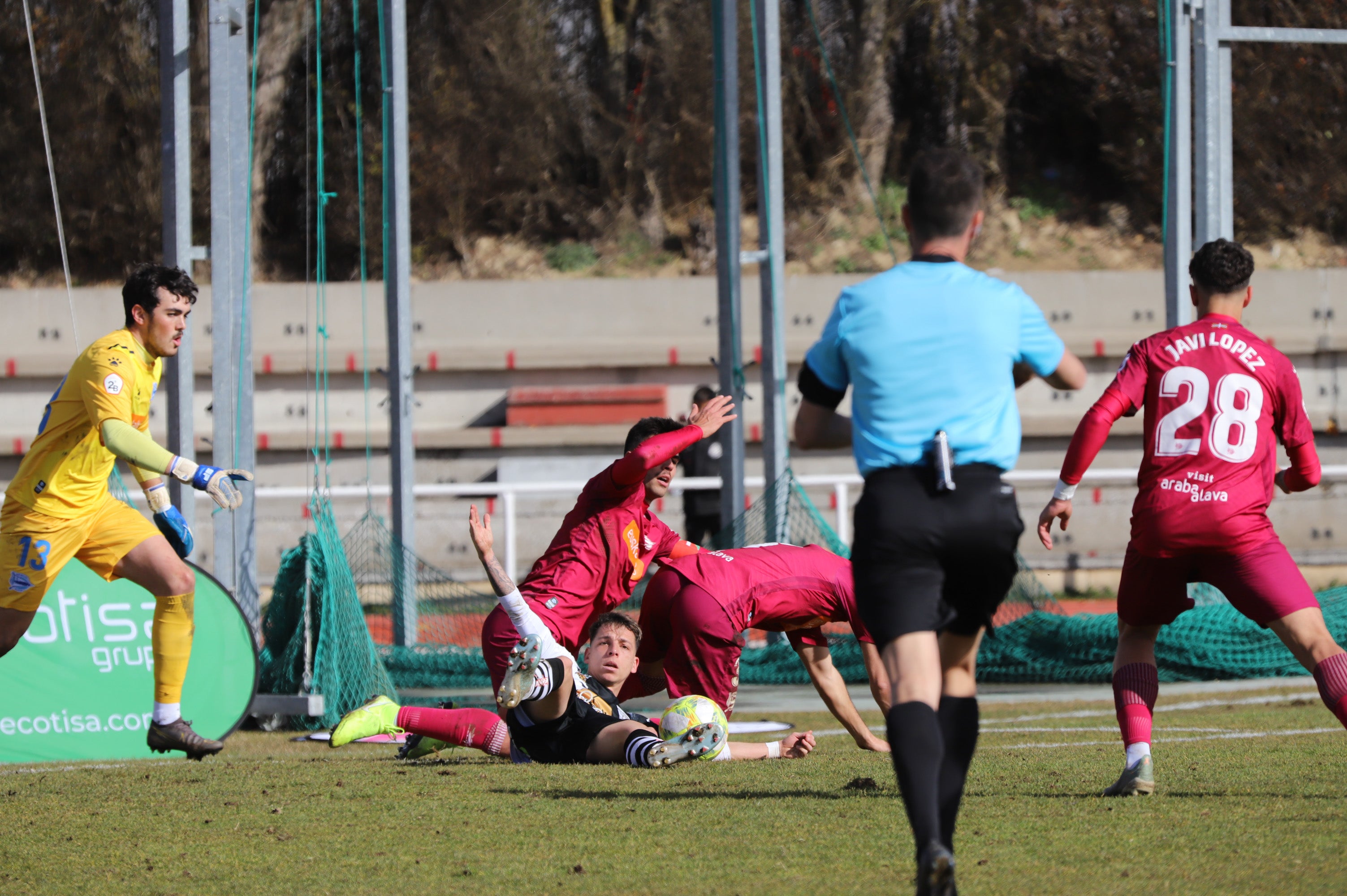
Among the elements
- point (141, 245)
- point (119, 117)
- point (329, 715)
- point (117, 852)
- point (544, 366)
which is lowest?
point (329, 715)

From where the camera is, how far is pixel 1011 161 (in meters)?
25.4

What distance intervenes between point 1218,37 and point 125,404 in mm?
7342

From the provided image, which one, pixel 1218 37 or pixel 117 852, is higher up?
pixel 1218 37

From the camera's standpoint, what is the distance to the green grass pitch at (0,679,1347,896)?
13.2 feet

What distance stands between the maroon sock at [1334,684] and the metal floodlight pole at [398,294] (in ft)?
24.8

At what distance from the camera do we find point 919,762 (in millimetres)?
3555

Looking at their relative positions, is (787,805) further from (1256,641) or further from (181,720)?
(1256,641)

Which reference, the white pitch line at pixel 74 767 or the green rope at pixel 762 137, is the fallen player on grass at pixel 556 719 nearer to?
the white pitch line at pixel 74 767

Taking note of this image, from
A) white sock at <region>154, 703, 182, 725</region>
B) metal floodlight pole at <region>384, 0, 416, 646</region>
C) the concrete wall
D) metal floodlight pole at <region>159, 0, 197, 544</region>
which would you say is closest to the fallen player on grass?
white sock at <region>154, 703, 182, 725</region>

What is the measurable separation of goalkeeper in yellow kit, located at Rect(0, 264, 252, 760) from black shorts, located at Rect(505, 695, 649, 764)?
1.26m

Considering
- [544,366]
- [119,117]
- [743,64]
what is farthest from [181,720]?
[119,117]

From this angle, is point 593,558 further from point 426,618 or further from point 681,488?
point 681,488

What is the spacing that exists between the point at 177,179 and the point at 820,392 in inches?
240

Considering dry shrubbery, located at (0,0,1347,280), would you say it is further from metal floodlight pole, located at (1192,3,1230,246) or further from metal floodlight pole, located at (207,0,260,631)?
metal floodlight pole, located at (207,0,260,631)
